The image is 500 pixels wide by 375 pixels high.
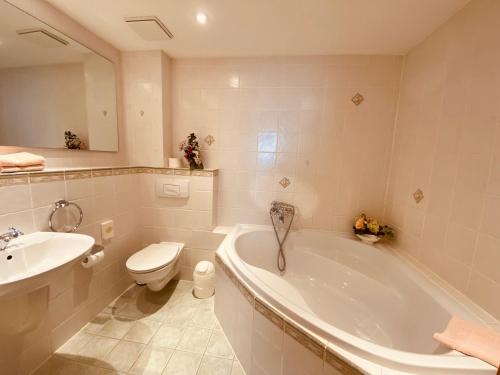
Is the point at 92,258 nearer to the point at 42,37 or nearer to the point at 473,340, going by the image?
the point at 42,37

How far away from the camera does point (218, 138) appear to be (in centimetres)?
188

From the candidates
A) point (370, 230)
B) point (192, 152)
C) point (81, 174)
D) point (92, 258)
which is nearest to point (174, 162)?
point (192, 152)

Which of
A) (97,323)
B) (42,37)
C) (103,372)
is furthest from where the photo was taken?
(97,323)

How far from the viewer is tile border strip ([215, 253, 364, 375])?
698 millimetres

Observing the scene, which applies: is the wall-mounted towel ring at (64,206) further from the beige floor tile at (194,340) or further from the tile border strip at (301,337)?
the tile border strip at (301,337)

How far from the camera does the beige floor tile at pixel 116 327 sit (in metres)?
1.32

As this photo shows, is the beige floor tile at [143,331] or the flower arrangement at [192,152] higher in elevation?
the flower arrangement at [192,152]

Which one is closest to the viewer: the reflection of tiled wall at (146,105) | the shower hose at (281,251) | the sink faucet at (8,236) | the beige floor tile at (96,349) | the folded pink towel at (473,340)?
the folded pink towel at (473,340)

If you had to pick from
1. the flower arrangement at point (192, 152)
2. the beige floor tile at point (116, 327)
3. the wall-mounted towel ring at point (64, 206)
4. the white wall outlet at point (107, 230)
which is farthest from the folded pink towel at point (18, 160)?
the beige floor tile at point (116, 327)

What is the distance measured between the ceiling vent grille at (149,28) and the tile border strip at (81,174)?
1016 millimetres

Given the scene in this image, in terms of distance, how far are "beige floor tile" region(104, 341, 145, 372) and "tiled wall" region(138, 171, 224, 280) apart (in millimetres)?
717

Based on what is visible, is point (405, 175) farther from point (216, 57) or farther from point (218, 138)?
point (216, 57)

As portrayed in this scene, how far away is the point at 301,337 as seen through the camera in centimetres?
81

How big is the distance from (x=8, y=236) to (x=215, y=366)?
1.25m
